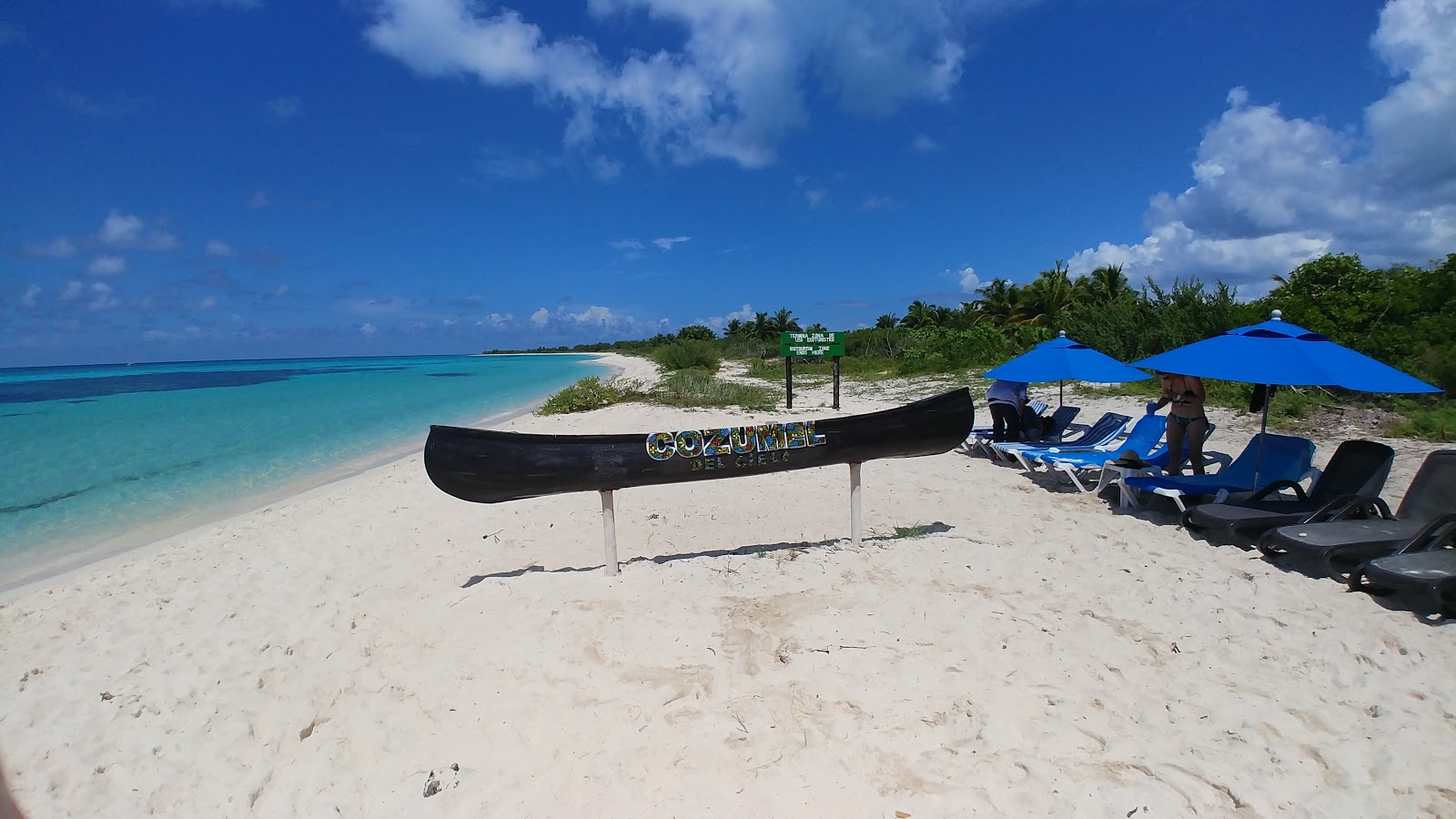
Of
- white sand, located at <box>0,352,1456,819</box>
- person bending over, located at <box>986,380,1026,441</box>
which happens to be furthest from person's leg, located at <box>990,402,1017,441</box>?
white sand, located at <box>0,352,1456,819</box>

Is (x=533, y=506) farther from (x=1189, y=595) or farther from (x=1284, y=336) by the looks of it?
(x=1284, y=336)

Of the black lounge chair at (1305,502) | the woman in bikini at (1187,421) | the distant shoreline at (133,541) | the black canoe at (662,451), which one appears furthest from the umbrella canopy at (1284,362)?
the distant shoreline at (133,541)

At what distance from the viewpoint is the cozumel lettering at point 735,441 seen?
13.9 ft

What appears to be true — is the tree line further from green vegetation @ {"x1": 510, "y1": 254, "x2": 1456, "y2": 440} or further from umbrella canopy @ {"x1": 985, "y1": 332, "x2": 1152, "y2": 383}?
umbrella canopy @ {"x1": 985, "y1": 332, "x2": 1152, "y2": 383}

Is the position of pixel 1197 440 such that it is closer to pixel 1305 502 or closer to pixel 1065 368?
pixel 1305 502

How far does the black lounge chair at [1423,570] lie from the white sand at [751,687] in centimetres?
18

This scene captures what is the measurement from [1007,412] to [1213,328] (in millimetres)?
11291

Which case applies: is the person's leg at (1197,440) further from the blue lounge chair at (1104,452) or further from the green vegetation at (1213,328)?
the green vegetation at (1213,328)

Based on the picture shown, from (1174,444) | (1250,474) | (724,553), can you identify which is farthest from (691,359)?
(724,553)

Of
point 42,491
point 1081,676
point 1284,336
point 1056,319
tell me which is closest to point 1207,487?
point 1284,336

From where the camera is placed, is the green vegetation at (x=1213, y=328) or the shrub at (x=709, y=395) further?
the shrub at (x=709, y=395)

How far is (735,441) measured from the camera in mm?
4375

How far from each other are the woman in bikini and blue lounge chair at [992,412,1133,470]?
0.91 metres

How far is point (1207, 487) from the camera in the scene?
5.70 metres
